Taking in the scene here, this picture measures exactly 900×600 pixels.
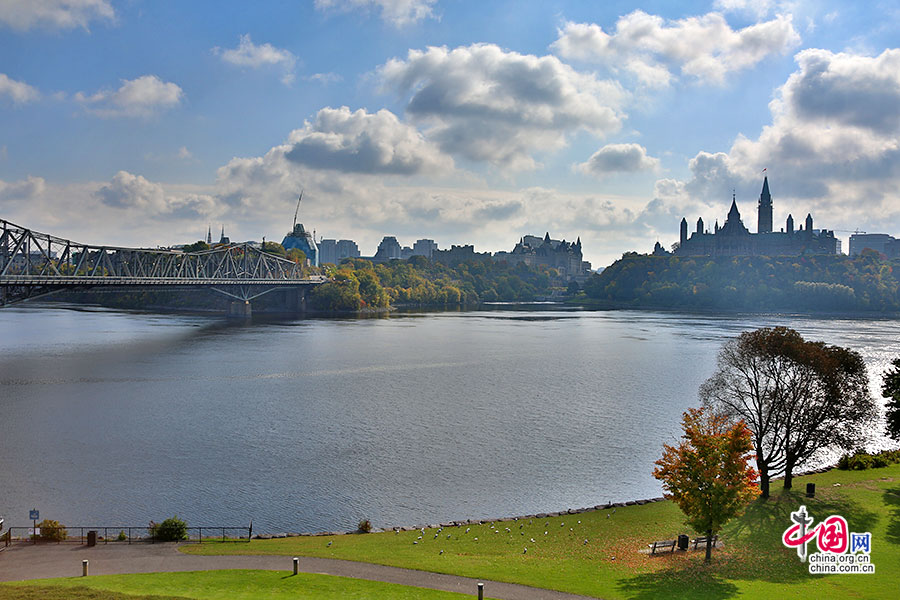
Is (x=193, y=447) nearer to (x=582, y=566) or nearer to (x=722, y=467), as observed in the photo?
(x=582, y=566)

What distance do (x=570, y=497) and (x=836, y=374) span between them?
13.0m

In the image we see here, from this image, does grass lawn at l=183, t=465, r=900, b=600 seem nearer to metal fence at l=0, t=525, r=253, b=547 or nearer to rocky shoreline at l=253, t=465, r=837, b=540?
rocky shoreline at l=253, t=465, r=837, b=540

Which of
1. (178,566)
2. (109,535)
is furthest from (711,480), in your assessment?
(109,535)

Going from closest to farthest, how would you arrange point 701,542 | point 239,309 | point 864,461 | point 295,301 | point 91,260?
point 701,542
point 864,461
point 91,260
point 239,309
point 295,301

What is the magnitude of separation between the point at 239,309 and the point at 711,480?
418 feet

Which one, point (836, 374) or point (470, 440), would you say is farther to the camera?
point (470, 440)

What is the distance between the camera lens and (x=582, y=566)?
66.4 ft

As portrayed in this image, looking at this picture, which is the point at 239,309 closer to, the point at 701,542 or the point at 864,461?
the point at 864,461

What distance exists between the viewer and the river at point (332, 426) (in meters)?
28.2

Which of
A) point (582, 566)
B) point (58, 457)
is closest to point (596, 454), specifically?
point (582, 566)

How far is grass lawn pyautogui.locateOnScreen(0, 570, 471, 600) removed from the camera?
16188 millimetres

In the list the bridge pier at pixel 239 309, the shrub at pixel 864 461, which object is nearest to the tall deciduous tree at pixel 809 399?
the shrub at pixel 864 461

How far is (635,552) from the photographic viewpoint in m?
21.9

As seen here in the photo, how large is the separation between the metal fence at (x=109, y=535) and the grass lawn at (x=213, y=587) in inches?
149
